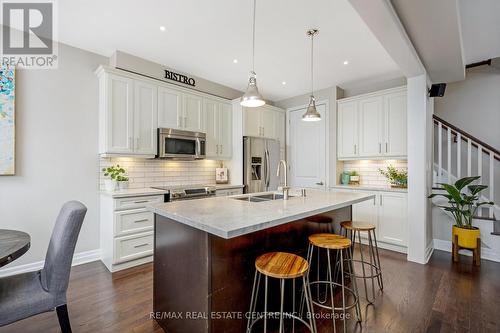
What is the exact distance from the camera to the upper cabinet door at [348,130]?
14.1ft

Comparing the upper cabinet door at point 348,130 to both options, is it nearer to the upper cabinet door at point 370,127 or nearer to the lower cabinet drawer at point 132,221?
the upper cabinet door at point 370,127

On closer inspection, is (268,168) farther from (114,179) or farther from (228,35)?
(114,179)

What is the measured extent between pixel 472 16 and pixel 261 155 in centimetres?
335

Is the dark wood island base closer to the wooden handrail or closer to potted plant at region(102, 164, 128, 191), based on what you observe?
potted plant at region(102, 164, 128, 191)

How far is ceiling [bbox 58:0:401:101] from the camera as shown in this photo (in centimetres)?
238

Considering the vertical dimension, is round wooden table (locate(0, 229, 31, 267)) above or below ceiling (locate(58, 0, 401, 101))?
below

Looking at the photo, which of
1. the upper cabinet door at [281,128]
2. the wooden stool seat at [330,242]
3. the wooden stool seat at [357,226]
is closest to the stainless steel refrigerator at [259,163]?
the upper cabinet door at [281,128]

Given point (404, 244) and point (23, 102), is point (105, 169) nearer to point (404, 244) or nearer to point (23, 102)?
point (23, 102)

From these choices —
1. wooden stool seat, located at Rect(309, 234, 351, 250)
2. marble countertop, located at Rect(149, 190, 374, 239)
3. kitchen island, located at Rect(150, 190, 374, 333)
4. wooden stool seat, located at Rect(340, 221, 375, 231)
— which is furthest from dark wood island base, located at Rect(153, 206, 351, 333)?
wooden stool seat, located at Rect(340, 221, 375, 231)

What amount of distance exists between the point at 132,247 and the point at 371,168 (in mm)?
4111

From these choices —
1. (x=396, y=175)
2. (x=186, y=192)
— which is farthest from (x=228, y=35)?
(x=396, y=175)

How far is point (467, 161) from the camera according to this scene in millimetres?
3811

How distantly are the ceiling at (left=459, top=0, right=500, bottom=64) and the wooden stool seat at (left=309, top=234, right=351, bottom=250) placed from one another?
8.91 ft
